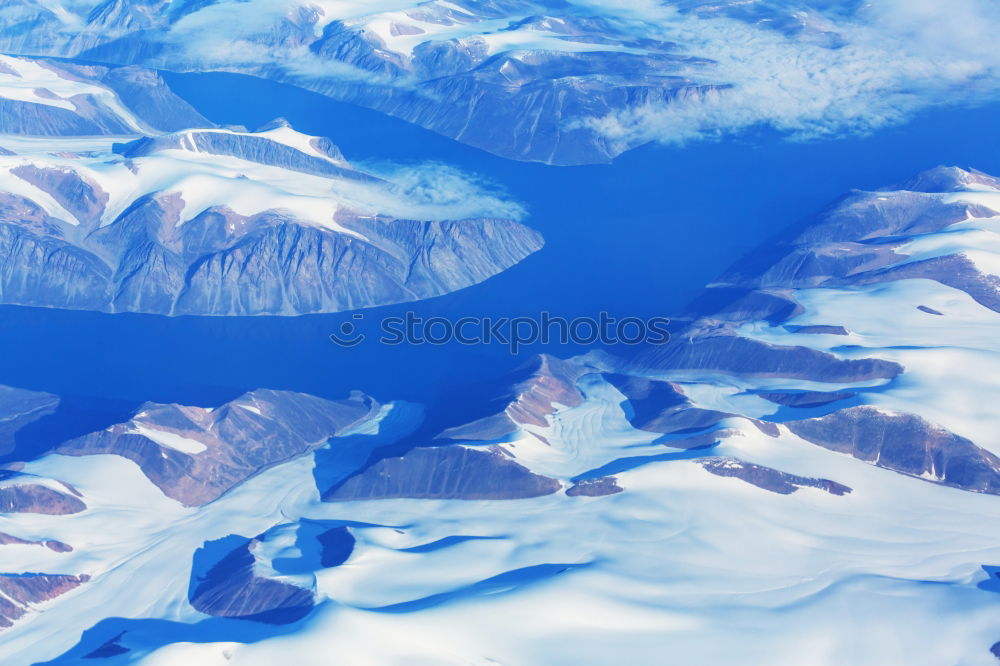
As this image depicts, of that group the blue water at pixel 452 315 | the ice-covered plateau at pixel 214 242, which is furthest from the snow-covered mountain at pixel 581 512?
the ice-covered plateau at pixel 214 242

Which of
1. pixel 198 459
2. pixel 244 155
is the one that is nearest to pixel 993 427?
pixel 198 459

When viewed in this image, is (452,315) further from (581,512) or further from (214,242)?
(581,512)

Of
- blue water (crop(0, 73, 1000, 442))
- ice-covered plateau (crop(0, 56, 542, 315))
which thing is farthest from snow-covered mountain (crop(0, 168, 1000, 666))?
ice-covered plateau (crop(0, 56, 542, 315))

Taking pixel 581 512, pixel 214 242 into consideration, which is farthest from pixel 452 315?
pixel 581 512

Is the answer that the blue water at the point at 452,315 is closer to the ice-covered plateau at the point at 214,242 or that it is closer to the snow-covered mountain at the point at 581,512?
the ice-covered plateau at the point at 214,242

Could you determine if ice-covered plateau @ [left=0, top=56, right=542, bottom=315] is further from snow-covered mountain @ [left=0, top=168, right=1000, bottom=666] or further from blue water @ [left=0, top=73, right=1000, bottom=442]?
snow-covered mountain @ [left=0, top=168, right=1000, bottom=666]

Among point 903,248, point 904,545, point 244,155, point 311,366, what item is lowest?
point 904,545

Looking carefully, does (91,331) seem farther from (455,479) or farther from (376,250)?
(455,479)

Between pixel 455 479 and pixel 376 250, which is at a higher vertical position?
pixel 376 250

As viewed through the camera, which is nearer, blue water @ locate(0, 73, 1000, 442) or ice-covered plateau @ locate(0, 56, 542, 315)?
blue water @ locate(0, 73, 1000, 442)
